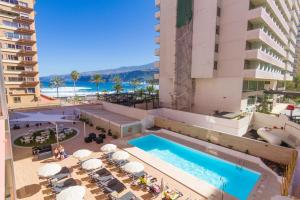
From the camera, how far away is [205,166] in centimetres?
1669

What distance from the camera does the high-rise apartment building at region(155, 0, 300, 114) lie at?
25.6m

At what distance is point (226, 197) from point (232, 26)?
24.8 metres

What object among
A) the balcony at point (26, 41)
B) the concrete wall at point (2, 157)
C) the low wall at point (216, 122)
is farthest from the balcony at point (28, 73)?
the concrete wall at point (2, 157)

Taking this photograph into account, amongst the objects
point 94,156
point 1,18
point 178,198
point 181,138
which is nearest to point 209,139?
point 181,138

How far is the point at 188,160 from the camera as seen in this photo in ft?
59.0

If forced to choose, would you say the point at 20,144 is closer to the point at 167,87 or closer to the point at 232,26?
the point at 167,87

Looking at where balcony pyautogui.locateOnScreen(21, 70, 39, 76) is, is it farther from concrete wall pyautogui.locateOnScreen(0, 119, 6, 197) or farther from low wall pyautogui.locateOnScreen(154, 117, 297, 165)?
concrete wall pyautogui.locateOnScreen(0, 119, 6, 197)

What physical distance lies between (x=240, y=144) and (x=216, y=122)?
481 centimetres

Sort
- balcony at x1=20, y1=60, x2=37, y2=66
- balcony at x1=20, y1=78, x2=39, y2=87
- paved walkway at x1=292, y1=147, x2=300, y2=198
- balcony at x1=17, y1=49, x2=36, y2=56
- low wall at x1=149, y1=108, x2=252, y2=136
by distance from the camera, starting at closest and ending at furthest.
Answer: paved walkway at x1=292, y1=147, x2=300, y2=198
low wall at x1=149, y1=108, x2=252, y2=136
balcony at x1=17, y1=49, x2=36, y2=56
balcony at x1=20, y1=60, x2=37, y2=66
balcony at x1=20, y1=78, x2=39, y2=87

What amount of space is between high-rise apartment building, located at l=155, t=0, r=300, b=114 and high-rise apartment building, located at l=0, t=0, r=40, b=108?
35418 millimetres

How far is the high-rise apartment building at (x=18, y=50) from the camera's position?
41.7m

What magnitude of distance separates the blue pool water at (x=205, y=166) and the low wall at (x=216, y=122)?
17.6 feet

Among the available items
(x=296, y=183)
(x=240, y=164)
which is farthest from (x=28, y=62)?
(x=296, y=183)

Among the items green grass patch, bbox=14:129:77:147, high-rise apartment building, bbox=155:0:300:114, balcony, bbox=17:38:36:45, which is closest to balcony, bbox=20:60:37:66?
balcony, bbox=17:38:36:45
